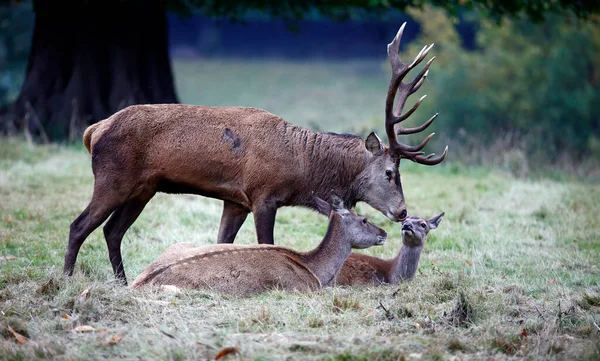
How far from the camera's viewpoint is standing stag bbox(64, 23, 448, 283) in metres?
7.88

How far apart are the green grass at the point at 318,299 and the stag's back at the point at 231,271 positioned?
18cm

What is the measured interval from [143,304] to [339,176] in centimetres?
304

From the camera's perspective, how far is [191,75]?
127 feet

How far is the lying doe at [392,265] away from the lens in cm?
826

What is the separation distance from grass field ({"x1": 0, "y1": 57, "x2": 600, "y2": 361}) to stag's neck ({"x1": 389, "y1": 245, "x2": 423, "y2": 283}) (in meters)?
0.15

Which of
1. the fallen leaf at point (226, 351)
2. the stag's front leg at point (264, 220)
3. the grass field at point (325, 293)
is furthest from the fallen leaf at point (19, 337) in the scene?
the stag's front leg at point (264, 220)

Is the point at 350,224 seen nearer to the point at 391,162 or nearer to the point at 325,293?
the point at 391,162

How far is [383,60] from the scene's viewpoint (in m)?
42.4

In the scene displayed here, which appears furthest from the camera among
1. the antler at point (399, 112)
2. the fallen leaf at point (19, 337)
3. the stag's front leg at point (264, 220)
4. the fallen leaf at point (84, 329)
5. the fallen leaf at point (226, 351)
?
the antler at point (399, 112)

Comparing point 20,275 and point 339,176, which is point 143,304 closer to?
point 20,275

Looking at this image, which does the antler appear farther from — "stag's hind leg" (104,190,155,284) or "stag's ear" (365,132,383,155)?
"stag's hind leg" (104,190,155,284)

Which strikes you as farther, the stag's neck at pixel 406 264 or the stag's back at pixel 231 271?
the stag's neck at pixel 406 264

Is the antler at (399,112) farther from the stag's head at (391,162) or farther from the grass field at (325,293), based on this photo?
the grass field at (325,293)

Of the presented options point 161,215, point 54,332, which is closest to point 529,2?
point 161,215
